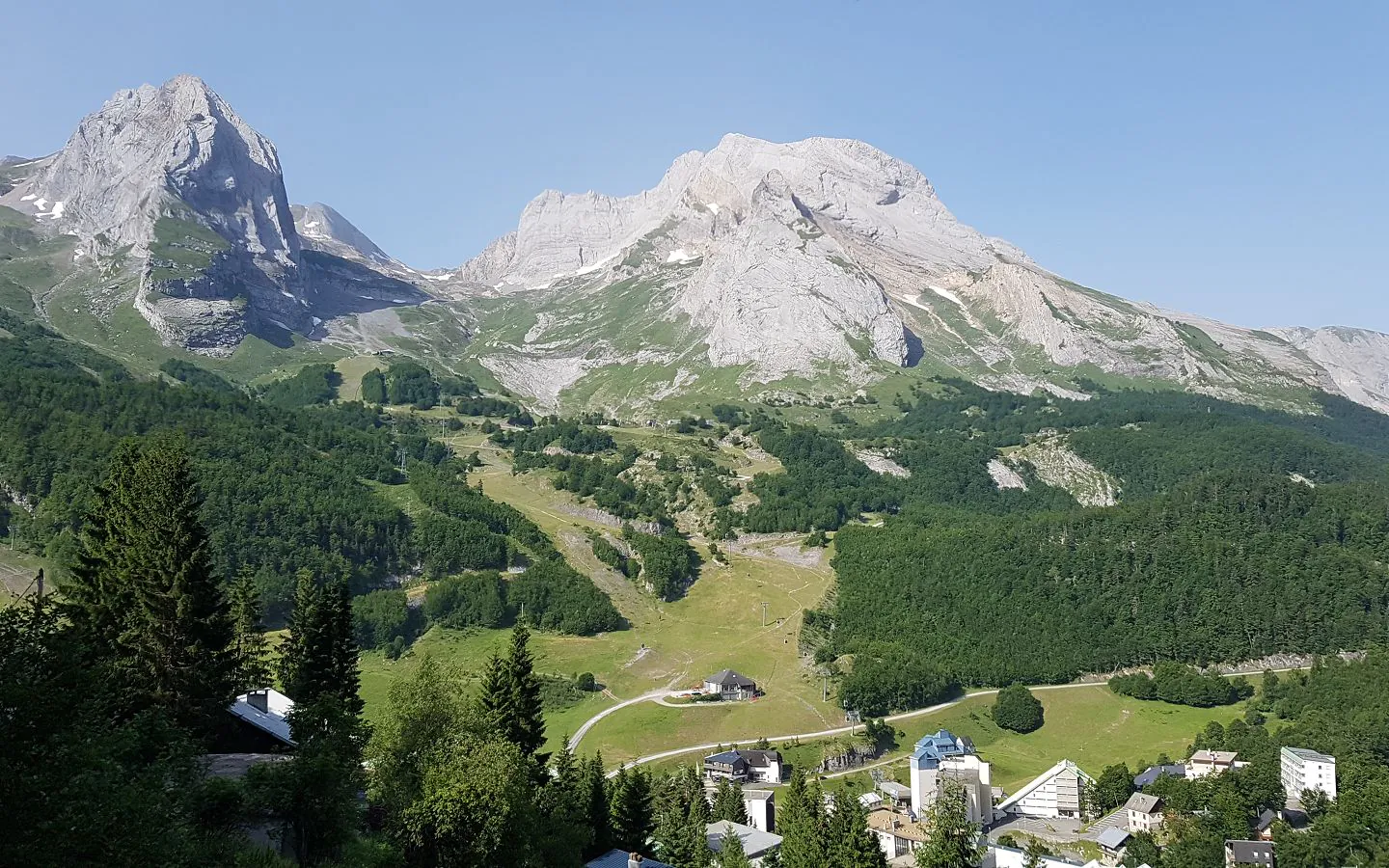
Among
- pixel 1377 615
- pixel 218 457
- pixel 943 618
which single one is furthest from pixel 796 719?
pixel 218 457

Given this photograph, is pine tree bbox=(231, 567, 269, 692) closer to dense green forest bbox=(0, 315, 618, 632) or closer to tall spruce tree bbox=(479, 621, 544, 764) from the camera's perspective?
tall spruce tree bbox=(479, 621, 544, 764)

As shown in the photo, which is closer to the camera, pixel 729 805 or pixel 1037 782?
pixel 729 805

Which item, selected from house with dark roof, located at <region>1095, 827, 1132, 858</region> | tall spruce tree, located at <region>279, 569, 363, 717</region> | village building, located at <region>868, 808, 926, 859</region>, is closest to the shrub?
house with dark roof, located at <region>1095, 827, 1132, 858</region>

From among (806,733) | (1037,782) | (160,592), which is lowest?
(1037,782)

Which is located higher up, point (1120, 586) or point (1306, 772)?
point (1120, 586)

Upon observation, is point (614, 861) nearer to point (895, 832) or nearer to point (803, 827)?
point (803, 827)

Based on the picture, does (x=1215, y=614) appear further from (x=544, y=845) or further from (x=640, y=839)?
(x=544, y=845)

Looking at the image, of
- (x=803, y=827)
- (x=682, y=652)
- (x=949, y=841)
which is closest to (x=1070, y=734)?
(x=682, y=652)
